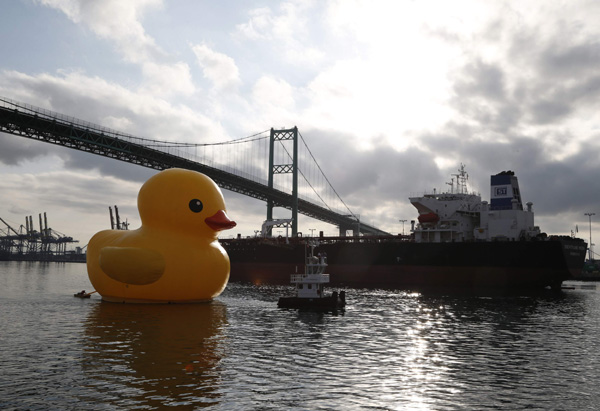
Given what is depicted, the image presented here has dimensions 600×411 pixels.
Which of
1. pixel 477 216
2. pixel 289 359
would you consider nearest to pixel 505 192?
pixel 477 216

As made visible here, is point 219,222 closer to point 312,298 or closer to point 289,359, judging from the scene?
point 312,298

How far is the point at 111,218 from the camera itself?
11531 centimetres

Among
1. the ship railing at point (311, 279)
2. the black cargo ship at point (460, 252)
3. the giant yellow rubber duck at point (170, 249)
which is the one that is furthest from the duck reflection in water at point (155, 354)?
the black cargo ship at point (460, 252)

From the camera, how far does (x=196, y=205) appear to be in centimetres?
2461

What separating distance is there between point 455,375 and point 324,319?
10904 mm

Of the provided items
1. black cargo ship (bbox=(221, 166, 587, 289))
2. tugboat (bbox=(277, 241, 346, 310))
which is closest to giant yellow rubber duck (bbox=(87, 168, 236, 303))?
tugboat (bbox=(277, 241, 346, 310))

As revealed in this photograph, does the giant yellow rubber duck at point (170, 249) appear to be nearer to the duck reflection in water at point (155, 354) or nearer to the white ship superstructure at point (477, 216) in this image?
the duck reflection in water at point (155, 354)

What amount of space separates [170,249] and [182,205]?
7.31 ft

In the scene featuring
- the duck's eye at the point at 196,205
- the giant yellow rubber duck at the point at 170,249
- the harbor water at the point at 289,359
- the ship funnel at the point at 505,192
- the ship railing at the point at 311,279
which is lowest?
the harbor water at the point at 289,359

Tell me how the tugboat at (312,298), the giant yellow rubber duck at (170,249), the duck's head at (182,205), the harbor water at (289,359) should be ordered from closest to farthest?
the harbor water at (289,359), the giant yellow rubber duck at (170,249), the duck's head at (182,205), the tugboat at (312,298)

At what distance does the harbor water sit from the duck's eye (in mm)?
4846

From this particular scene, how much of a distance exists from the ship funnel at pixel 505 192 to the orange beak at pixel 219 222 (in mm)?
32426

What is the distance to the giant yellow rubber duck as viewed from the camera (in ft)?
77.2

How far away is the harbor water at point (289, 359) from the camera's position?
37.0 feet
